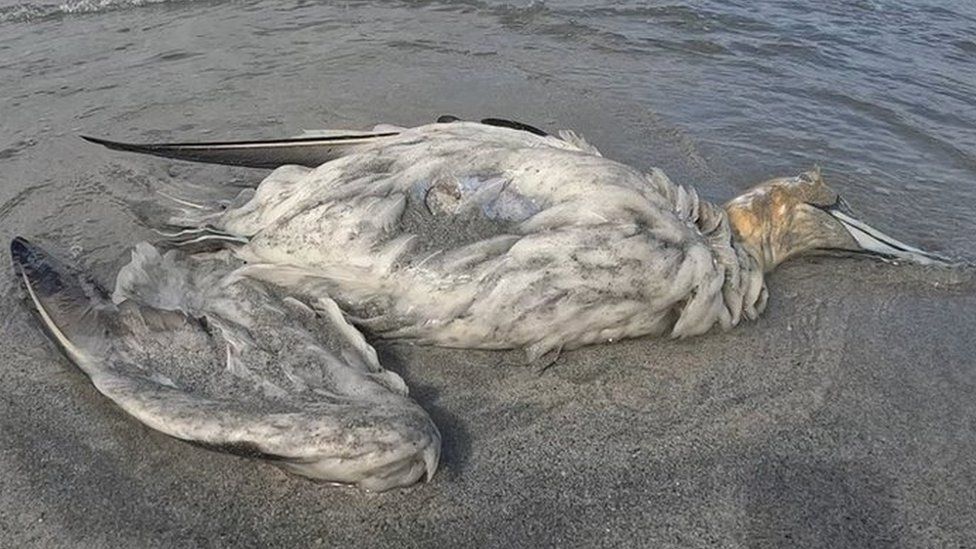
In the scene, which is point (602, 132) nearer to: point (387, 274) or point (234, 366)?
point (387, 274)

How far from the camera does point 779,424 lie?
10.5 ft

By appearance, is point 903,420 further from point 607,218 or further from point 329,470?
point 329,470

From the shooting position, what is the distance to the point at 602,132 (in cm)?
580

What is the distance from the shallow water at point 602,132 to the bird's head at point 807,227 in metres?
0.12

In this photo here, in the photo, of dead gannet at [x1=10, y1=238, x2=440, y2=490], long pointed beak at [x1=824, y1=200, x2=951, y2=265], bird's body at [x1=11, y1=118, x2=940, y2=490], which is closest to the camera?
dead gannet at [x1=10, y1=238, x2=440, y2=490]

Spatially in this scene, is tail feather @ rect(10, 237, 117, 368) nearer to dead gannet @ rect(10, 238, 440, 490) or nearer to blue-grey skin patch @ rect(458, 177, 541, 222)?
dead gannet @ rect(10, 238, 440, 490)

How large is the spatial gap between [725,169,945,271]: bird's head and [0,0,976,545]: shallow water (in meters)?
0.12

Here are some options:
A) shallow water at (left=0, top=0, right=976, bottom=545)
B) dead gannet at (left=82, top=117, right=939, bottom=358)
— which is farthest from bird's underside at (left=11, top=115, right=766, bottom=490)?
shallow water at (left=0, top=0, right=976, bottom=545)

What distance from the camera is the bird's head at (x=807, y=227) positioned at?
4.11 metres

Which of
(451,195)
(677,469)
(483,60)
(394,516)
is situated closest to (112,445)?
(394,516)

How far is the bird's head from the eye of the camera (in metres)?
4.11

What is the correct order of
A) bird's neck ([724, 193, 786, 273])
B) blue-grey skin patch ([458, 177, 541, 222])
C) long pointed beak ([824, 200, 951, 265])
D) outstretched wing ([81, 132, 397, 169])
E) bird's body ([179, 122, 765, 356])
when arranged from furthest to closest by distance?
long pointed beak ([824, 200, 951, 265])
bird's neck ([724, 193, 786, 273])
outstretched wing ([81, 132, 397, 169])
blue-grey skin patch ([458, 177, 541, 222])
bird's body ([179, 122, 765, 356])

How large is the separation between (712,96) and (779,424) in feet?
13.0

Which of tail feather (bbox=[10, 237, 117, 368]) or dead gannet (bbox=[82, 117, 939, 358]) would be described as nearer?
tail feather (bbox=[10, 237, 117, 368])
